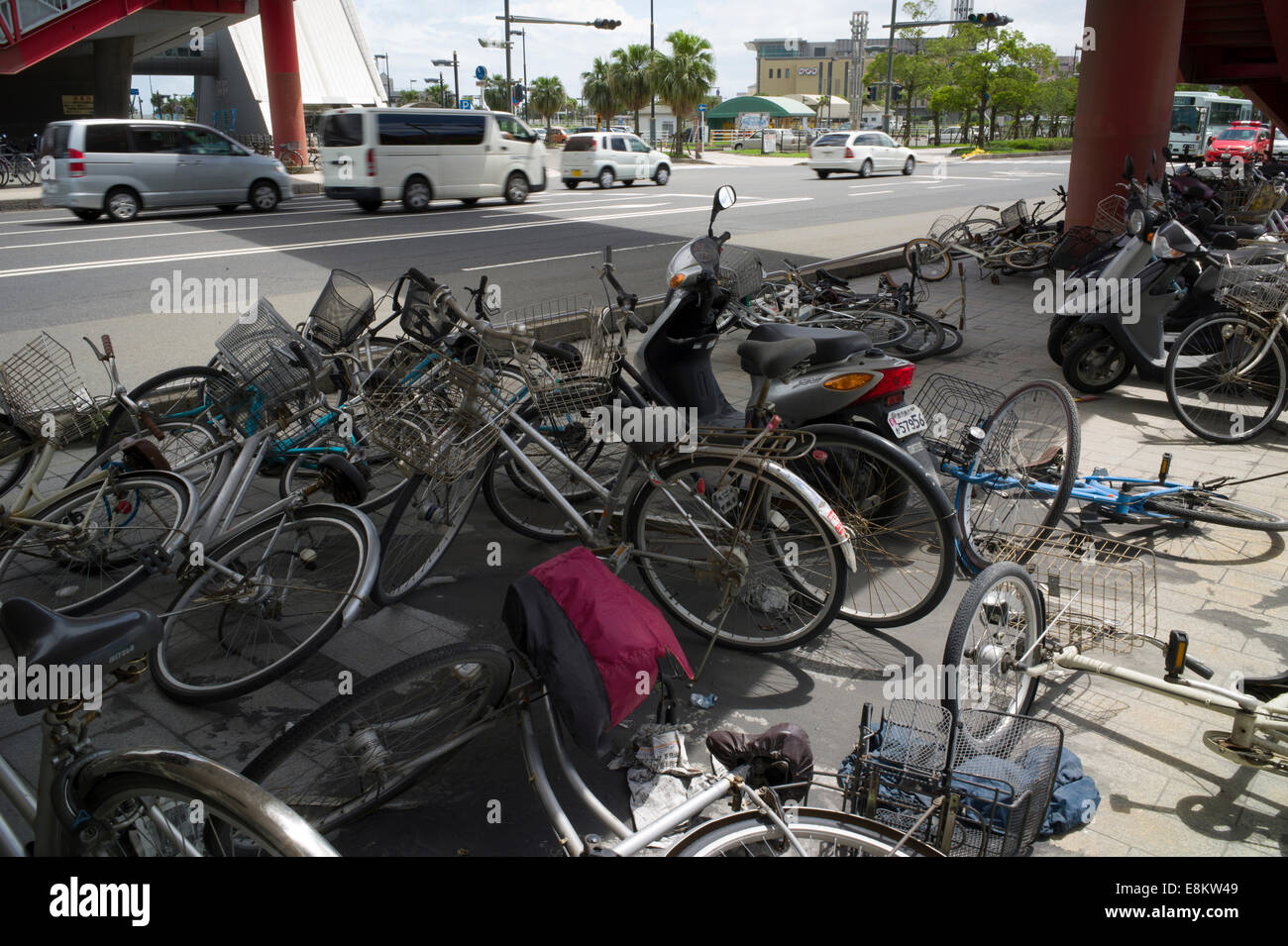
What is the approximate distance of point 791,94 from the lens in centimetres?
10556

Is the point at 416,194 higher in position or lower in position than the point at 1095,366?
higher

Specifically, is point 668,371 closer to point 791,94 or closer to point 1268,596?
point 1268,596

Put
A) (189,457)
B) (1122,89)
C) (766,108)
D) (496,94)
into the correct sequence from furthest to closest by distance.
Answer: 1. (766,108)
2. (496,94)
3. (1122,89)
4. (189,457)

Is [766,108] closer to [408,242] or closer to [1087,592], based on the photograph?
[408,242]

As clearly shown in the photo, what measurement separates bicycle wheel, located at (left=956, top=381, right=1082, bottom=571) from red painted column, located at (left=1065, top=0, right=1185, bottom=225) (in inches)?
301

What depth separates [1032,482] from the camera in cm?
425

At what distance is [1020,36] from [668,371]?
177ft

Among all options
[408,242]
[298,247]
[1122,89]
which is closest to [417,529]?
[1122,89]

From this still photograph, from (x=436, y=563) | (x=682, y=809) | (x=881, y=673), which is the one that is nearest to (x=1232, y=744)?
(x=881, y=673)

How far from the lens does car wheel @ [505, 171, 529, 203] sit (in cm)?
2000

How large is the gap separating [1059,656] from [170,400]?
185 inches

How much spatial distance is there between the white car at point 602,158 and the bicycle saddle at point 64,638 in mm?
24397

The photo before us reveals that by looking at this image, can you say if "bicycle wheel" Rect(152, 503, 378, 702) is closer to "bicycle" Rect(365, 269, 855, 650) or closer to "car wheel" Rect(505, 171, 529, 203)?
"bicycle" Rect(365, 269, 855, 650)
